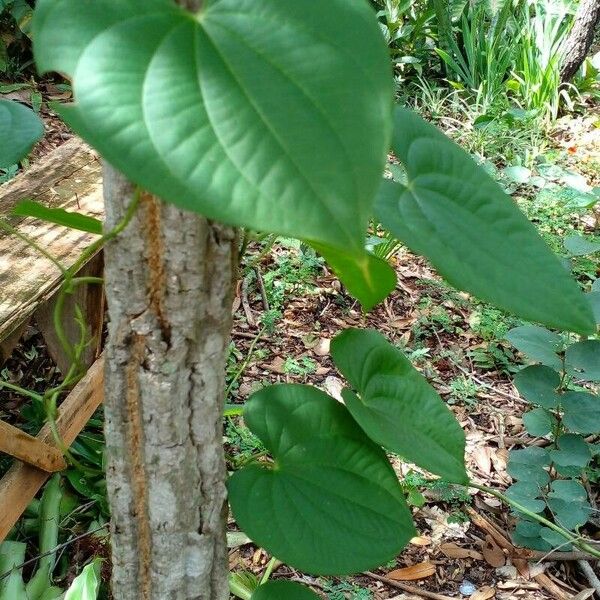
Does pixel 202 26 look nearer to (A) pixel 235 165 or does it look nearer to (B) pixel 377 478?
(A) pixel 235 165

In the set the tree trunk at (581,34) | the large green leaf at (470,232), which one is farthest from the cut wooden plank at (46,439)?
the tree trunk at (581,34)

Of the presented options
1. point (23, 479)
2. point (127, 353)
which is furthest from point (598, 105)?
point (127, 353)

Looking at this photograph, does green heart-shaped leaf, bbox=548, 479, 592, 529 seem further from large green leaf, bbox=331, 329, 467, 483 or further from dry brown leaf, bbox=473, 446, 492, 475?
large green leaf, bbox=331, 329, 467, 483

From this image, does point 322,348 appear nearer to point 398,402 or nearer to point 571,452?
point 571,452

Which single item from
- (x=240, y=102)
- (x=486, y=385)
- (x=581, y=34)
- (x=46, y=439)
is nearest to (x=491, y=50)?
(x=581, y=34)

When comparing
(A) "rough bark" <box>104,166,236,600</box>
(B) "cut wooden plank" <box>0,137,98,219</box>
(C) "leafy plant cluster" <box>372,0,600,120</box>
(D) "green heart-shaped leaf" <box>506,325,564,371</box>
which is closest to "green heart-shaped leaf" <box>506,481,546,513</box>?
(D) "green heart-shaped leaf" <box>506,325,564,371</box>

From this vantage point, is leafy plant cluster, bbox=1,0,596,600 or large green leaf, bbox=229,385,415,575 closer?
leafy plant cluster, bbox=1,0,596,600
